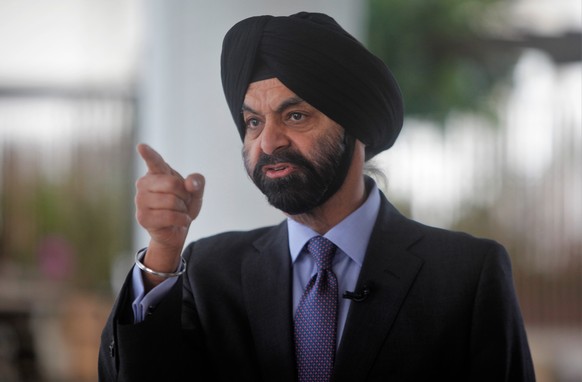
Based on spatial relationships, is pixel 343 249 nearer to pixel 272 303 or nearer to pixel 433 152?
pixel 272 303

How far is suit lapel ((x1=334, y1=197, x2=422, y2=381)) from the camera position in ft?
3.48

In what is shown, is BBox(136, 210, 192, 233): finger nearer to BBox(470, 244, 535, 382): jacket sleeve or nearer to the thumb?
the thumb

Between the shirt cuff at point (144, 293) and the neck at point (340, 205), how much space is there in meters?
0.17

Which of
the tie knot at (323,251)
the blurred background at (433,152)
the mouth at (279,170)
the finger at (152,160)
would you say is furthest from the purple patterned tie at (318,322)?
the blurred background at (433,152)

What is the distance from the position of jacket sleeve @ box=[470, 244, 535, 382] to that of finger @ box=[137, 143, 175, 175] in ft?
1.27

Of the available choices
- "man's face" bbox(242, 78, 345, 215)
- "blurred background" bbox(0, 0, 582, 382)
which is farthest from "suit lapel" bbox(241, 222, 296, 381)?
"blurred background" bbox(0, 0, 582, 382)

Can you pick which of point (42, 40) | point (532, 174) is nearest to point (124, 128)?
point (532, 174)

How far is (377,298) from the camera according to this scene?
108 cm

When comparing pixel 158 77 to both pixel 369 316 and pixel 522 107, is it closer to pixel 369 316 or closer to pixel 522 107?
pixel 369 316

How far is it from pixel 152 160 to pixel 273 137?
136mm

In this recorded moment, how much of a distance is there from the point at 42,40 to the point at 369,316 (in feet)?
20.9

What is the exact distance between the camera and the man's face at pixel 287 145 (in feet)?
3.36

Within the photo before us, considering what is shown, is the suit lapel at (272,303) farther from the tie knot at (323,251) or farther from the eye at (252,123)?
the eye at (252,123)

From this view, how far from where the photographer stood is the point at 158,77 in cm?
134
